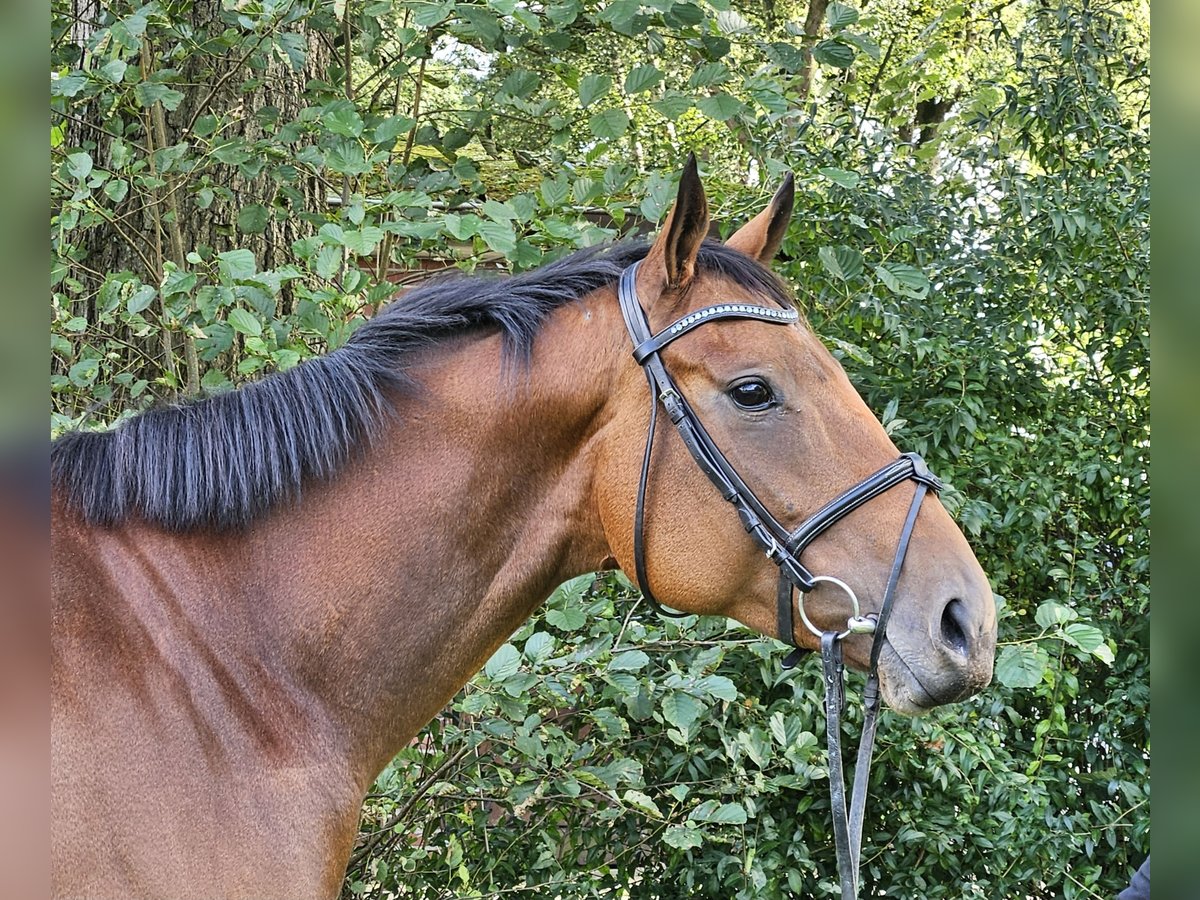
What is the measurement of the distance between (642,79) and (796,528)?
1.65 m

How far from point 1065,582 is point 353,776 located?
329 cm

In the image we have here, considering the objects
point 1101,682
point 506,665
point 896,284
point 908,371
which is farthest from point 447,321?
point 1101,682

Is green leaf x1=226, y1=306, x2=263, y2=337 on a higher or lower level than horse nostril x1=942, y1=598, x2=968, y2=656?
higher

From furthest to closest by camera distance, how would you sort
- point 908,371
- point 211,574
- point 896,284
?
point 908,371
point 896,284
point 211,574

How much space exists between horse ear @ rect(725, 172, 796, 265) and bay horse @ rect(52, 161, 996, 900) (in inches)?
10.3

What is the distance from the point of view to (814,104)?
13.6 feet

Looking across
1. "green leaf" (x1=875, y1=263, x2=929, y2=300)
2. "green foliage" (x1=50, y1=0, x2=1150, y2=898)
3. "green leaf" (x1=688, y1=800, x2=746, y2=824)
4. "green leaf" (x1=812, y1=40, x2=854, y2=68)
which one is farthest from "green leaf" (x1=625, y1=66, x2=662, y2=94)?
"green leaf" (x1=688, y1=800, x2=746, y2=824)

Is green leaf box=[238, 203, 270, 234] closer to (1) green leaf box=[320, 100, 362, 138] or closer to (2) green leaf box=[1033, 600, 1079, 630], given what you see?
(1) green leaf box=[320, 100, 362, 138]

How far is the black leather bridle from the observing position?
193cm

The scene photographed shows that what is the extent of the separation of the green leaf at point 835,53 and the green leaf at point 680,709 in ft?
6.44

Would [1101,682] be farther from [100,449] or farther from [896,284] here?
[100,449]

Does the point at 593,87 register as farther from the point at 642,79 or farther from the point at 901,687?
the point at 901,687

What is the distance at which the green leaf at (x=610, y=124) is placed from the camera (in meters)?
3.07

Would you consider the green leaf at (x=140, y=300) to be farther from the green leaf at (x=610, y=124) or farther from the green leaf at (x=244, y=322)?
the green leaf at (x=610, y=124)
